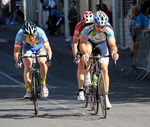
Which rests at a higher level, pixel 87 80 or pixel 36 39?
pixel 36 39

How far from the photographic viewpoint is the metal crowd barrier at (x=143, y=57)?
47.0 ft

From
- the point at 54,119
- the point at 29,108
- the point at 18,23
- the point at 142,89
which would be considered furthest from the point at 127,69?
the point at 18,23

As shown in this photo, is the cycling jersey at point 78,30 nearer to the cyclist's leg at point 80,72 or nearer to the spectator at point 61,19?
the cyclist's leg at point 80,72

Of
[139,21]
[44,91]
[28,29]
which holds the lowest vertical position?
[44,91]

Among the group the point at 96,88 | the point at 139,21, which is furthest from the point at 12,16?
the point at 96,88

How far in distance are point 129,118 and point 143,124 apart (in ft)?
1.90

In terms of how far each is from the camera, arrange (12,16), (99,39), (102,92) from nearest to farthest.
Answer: (102,92) → (99,39) → (12,16)

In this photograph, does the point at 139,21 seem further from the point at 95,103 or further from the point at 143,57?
the point at 95,103

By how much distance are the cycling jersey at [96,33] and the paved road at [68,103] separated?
1.35 metres

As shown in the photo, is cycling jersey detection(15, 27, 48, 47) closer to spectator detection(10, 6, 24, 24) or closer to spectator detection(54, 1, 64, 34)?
spectator detection(54, 1, 64, 34)

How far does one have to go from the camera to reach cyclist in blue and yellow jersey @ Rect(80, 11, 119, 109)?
9062 millimetres

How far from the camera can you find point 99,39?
948cm

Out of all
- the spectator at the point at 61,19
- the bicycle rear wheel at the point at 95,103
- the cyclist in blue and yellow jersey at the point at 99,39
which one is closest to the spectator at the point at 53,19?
the spectator at the point at 61,19

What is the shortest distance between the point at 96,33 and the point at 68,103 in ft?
6.44
